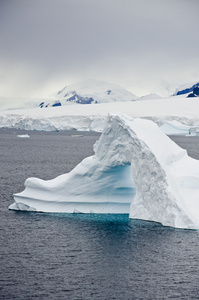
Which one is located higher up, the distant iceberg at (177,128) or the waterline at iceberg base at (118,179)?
the waterline at iceberg base at (118,179)

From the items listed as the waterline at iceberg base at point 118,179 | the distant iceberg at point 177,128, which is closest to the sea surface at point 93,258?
the waterline at iceberg base at point 118,179

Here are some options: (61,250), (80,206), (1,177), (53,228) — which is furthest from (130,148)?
(1,177)

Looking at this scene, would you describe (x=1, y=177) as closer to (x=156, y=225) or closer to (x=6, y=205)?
(x=6, y=205)

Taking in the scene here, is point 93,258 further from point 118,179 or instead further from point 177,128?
point 177,128

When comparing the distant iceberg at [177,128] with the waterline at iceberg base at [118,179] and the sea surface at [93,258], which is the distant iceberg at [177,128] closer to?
the waterline at iceberg base at [118,179]

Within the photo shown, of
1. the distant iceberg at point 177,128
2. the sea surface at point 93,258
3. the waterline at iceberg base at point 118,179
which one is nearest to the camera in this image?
the sea surface at point 93,258

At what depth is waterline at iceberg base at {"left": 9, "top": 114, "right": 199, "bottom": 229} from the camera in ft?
69.3

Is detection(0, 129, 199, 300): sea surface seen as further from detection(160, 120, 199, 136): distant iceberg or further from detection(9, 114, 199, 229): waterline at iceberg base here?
detection(160, 120, 199, 136): distant iceberg

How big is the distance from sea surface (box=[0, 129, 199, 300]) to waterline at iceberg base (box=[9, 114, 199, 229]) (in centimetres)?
76

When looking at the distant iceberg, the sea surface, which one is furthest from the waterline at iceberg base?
the distant iceberg

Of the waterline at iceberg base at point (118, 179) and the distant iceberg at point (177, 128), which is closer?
the waterline at iceberg base at point (118, 179)

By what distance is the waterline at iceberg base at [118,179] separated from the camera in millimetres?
21109

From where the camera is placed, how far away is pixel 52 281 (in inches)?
553

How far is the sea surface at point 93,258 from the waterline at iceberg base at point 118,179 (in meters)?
0.76
